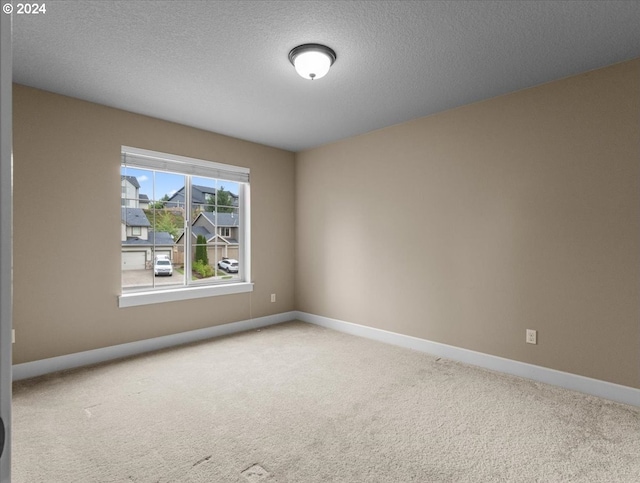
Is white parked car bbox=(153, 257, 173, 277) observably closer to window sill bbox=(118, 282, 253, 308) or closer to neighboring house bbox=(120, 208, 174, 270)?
neighboring house bbox=(120, 208, 174, 270)

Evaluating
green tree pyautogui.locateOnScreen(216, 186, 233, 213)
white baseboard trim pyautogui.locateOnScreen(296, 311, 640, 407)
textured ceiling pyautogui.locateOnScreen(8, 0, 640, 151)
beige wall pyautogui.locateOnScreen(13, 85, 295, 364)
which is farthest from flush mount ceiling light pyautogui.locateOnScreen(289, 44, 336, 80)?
white baseboard trim pyautogui.locateOnScreen(296, 311, 640, 407)

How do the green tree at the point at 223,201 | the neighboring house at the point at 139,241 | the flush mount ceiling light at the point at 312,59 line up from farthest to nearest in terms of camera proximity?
the green tree at the point at 223,201 → the neighboring house at the point at 139,241 → the flush mount ceiling light at the point at 312,59

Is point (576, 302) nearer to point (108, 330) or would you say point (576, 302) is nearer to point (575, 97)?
point (575, 97)

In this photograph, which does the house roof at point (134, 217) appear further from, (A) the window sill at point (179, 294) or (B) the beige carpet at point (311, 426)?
(B) the beige carpet at point (311, 426)

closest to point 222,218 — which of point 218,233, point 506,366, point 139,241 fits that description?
point 218,233

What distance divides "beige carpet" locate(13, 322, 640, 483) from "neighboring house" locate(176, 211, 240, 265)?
1560 millimetres

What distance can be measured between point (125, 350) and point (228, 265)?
160 centimetres

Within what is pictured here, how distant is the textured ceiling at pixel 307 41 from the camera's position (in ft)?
7.14

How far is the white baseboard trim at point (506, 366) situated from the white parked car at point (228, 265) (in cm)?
156

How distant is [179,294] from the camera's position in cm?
418

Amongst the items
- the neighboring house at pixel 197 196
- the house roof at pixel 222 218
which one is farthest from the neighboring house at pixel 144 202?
the house roof at pixel 222 218

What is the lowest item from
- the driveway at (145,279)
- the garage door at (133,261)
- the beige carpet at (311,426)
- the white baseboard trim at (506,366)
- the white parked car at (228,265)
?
the beige carpet at (311,426)

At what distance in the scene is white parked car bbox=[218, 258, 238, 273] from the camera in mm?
4801

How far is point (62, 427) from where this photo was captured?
7.75 ft
